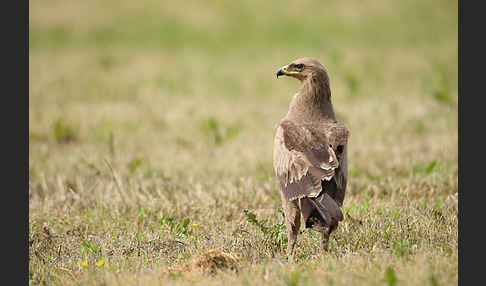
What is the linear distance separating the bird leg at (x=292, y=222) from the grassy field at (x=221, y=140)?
11 centimetres

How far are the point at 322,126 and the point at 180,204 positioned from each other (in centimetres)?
203

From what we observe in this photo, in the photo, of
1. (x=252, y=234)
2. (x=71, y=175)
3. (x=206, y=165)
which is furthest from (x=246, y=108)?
(x=252, y=234)

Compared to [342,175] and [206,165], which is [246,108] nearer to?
[206,165]

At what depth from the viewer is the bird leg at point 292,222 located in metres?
4.41

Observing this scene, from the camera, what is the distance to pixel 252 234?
493 centimetres

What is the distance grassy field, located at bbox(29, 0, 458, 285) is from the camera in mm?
4270

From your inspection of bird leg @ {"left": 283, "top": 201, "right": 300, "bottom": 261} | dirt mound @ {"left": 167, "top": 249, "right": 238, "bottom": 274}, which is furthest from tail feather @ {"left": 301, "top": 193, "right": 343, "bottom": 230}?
dirt mound @ {"left": 167, "top": 249, "right": 238, "bottom": 274}

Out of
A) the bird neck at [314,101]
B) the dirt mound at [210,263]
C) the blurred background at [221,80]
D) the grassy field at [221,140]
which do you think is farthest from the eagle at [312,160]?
the blurred background at [221,80]

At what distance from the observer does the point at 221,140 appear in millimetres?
9148

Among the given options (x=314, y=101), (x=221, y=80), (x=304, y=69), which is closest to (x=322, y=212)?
(x=314, y=101)

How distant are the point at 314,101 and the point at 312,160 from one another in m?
0.82

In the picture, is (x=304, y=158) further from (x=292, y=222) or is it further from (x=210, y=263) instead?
(x=210, y=263)

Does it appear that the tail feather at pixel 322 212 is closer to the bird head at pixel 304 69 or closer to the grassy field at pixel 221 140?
the grassy field at pixel 221 140

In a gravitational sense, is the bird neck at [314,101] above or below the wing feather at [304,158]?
above
